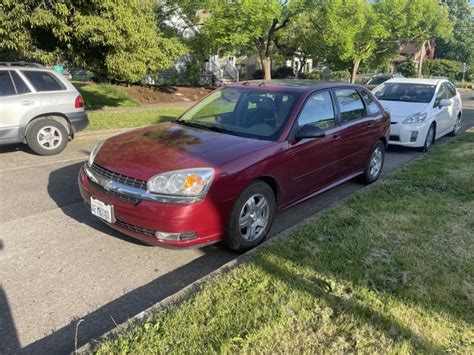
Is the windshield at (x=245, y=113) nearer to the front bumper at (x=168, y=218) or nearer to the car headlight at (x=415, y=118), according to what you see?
the front bumper at (x=168, y=218)

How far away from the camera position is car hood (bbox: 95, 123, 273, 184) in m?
3.61

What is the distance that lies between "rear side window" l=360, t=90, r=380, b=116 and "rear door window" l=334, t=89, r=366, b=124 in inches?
6.2

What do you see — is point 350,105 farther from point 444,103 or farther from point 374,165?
point 444,103

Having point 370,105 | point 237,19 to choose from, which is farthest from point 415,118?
point 237,19

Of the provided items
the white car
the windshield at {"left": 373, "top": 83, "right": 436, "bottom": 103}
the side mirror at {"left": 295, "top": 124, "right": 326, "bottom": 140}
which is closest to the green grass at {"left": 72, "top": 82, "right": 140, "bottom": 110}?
the windshield at {"left": 373, "top": 83, "right": 436, "bottom": 103}

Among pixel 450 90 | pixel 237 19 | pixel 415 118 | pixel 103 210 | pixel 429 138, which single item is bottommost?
pixel 429 138

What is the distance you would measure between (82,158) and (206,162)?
4579 millimetres

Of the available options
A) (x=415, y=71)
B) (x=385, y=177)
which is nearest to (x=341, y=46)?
(x=385, y=177)

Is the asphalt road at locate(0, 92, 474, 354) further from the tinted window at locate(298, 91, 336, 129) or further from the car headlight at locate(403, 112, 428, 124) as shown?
the car headlight at locate(403, 112, 428, 124)

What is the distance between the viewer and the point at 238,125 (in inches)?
180

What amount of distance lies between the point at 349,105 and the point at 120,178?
3410 millimetres

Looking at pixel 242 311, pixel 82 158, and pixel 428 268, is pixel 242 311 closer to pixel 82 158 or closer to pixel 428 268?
pixel 428 268

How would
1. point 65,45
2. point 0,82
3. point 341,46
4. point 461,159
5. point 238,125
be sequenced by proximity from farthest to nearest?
point 341,46
point 65,45
point 461,159
point 0,82
point 238,125

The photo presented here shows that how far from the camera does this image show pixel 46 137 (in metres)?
7.57
